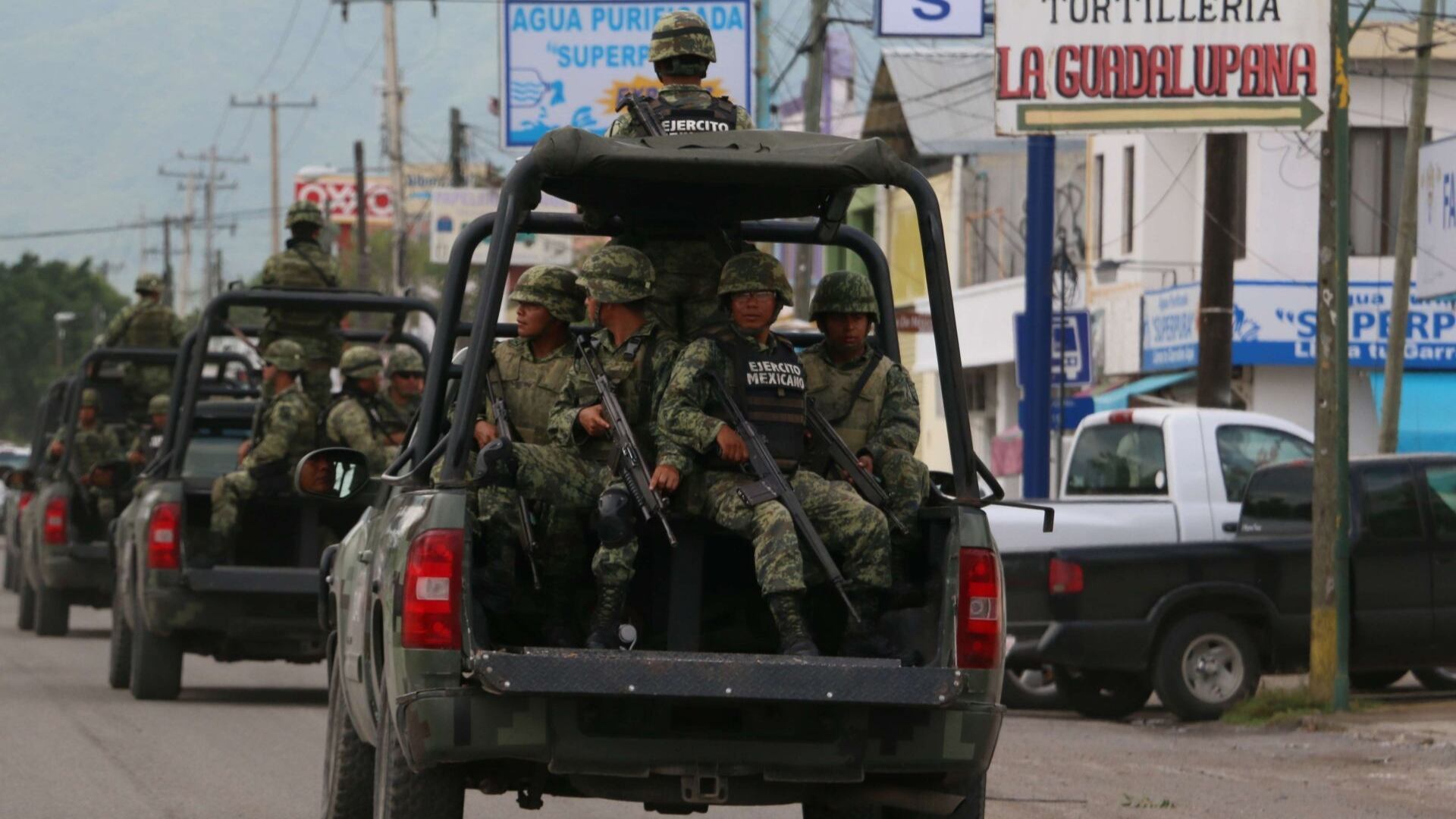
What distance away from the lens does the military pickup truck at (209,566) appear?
14125 mm

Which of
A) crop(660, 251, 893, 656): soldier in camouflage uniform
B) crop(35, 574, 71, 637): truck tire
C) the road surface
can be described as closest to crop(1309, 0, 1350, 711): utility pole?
the road surface

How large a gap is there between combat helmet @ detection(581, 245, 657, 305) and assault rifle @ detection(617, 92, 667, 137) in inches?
29.8

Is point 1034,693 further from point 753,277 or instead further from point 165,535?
point 753,277

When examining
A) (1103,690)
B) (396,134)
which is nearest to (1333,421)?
(1103,690)

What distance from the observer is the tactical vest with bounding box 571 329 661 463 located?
7867 millimetres

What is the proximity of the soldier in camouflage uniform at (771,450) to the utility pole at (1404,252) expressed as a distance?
17898 millimetres

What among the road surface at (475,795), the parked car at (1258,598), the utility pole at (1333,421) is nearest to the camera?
the road surface at (475,795)

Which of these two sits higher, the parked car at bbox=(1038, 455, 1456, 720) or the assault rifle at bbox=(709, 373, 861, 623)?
the assault rifle at bbox=(709, 373, 861, 623)

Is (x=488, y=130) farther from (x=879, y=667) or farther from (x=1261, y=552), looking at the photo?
(x=879, y=667)

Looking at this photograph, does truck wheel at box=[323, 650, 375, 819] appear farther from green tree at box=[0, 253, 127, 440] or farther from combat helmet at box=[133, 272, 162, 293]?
green tree at box=[0, 253, 127, 440]

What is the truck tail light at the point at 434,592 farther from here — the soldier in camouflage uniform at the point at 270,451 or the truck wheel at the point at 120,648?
the truck wheel at the point at 120,648

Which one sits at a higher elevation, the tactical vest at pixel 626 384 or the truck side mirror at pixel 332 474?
the tactical vest at pixel 626 384

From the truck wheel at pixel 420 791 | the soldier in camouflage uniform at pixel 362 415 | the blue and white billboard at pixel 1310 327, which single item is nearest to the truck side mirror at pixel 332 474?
the truck wheel at pixel 420 791

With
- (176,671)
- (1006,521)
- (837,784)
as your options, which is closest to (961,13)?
(1006,521)
